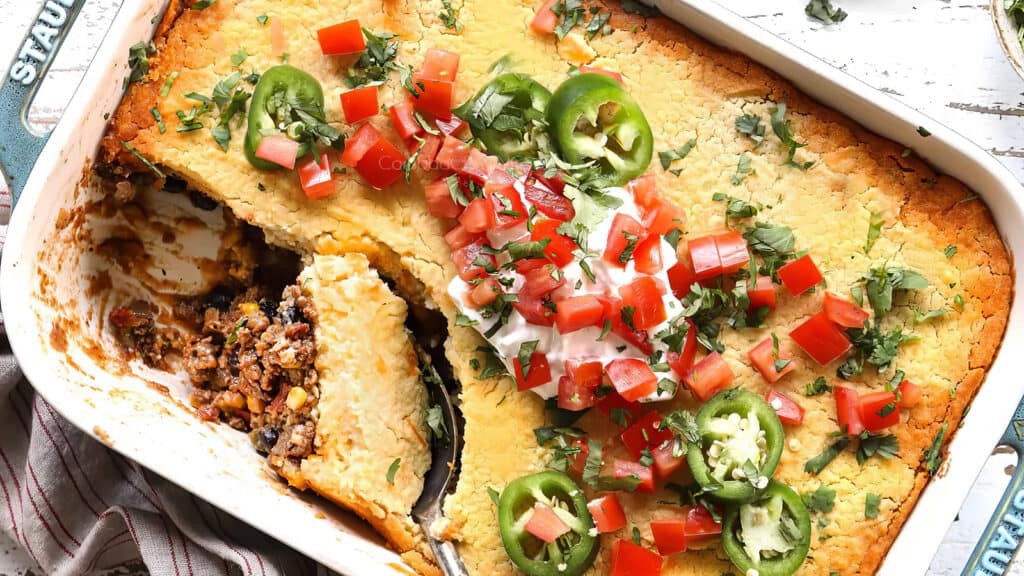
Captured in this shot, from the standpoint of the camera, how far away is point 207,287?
3.60 metres

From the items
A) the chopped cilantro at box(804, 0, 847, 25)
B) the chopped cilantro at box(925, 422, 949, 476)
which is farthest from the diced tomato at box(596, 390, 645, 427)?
the chopped cilantro at box(804, 0, 847, 25)

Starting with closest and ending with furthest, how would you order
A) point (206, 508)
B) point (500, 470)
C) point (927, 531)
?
point (927, 531)
point (500, 470)
point (206, 508)

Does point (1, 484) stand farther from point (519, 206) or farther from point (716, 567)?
point (716, 567)

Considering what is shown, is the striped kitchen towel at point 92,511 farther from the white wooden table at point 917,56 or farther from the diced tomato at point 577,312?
the diced tomato at point 577,312

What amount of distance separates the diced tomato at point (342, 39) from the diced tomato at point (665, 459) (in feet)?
5.33

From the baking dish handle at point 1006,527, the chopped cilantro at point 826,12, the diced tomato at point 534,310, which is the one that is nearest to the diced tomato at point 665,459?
the diced tomato at point 534,310

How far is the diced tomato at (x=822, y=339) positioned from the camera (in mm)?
2840

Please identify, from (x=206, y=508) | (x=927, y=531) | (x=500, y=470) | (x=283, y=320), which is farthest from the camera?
(x=206, y=508)

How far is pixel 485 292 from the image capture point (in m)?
2.82

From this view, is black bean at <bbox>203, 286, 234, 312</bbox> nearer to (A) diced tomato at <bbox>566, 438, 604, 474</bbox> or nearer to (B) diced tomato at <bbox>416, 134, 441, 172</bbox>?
(B) diced tomato at <bbox>416, 134, 441, 172</bbox>

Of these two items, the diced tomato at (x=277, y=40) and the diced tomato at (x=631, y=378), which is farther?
the diced tomato at (x=277, y=40)

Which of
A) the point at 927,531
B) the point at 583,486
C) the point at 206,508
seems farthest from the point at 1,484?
the point at 927,531

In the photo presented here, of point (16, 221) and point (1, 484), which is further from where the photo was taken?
point (1, 484)

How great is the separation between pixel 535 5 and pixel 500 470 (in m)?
1.55
